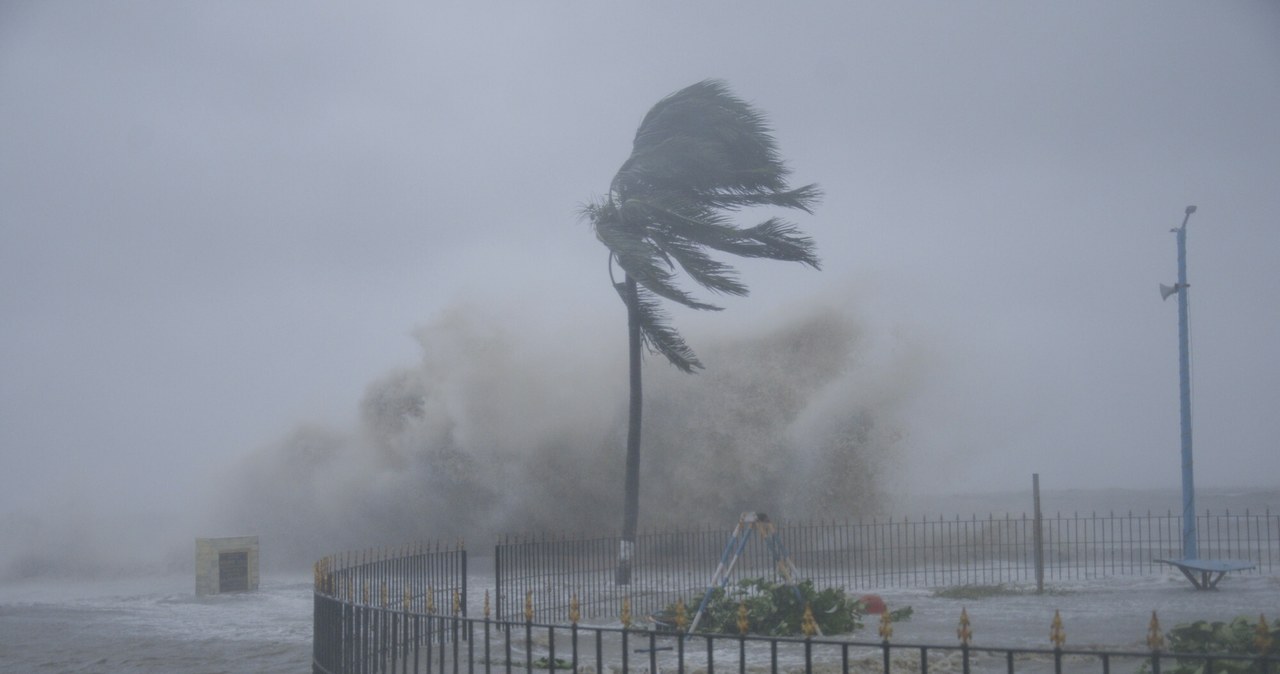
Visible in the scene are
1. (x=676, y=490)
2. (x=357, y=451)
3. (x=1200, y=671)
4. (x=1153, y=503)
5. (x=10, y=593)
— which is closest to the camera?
(x=1200, y=671)

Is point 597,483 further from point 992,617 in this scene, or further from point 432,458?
point 992,617

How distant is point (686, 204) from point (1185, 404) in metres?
8.94

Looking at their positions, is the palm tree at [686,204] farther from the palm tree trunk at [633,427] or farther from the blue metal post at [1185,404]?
the blue metal post at [1185,404]

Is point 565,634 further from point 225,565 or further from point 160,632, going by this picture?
point 225,565

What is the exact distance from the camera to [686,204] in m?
19.0

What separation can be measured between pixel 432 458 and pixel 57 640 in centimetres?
1581

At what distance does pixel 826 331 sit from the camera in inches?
1162

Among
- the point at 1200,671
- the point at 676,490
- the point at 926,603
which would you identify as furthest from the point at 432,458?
the point at 1200,671

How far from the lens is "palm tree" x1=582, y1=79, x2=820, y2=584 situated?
18.5 metres

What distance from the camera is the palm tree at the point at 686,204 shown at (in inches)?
728

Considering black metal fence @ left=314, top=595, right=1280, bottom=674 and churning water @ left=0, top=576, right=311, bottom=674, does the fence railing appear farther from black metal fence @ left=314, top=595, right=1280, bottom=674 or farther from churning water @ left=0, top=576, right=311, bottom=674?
churning water @ left=0, top=576, right=311, bottom=674

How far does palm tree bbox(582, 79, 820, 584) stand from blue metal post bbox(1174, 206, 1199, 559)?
6.10 m

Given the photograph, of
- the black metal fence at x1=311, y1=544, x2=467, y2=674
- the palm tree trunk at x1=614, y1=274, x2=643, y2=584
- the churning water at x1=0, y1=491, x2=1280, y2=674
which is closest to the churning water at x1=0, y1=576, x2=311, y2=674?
the churning water at x1=0, y1=491, x2=1280, y2=674

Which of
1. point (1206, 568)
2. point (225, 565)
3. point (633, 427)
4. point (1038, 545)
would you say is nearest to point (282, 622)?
point (225, 565)
